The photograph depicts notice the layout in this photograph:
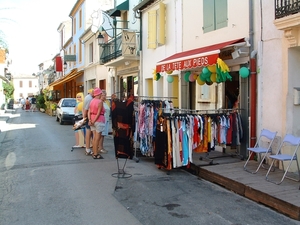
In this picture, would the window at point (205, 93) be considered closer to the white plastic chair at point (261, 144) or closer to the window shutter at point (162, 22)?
the white plastic chair at point (261, 144)

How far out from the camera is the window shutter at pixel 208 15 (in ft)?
31.4

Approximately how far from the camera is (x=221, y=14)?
918 cm

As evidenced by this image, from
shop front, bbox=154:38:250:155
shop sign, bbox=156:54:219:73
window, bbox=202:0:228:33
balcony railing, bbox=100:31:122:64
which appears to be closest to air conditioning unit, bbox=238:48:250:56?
shop front, bbox=154:38:250:155

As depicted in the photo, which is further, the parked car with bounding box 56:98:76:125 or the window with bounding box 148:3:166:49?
the parked car with bounding box 56:98:76:125

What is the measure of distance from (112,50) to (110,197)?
13010mm

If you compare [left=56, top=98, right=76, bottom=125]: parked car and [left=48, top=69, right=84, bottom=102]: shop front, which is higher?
[left=48, top=69, right=84, bottom=102]: shop front

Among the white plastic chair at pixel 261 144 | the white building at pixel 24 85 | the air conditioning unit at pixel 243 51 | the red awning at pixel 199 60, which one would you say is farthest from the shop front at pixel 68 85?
the white building at pixel 24 85

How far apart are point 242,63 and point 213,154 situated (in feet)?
8.07

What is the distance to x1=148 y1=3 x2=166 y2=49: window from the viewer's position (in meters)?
13.0

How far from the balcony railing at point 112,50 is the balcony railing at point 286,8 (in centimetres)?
1025

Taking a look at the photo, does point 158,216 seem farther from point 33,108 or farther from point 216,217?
point 33,108

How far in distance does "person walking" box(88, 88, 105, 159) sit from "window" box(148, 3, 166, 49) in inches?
193

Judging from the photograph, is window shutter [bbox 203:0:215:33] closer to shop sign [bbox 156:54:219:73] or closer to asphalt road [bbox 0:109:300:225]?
shop sign [bbox 156:54:219:73]

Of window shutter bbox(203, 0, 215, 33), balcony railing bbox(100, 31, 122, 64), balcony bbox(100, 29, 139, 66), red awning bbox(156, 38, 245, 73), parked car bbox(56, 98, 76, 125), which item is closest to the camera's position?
red awning bbox(156, 38, 245, 73)
